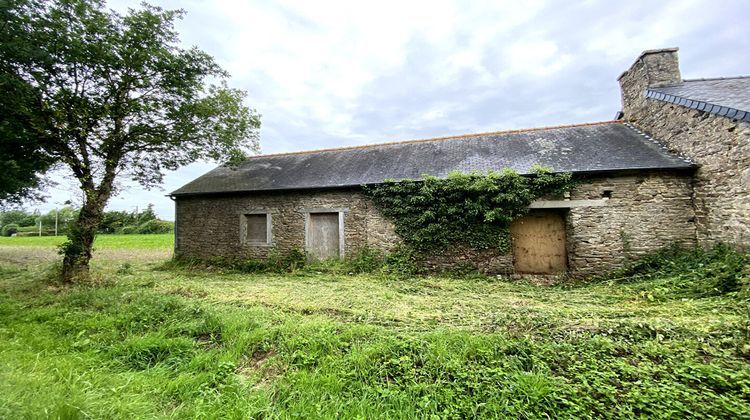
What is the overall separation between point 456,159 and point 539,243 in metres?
3.60

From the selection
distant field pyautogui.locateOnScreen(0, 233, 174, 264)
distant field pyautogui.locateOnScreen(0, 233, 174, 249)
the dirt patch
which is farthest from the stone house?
distant field pyautogui.locateOnScreen(0, 233, 174, 249)

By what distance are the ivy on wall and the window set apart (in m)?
4.05

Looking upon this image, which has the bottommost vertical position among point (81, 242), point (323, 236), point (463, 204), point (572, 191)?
point (323, 236)

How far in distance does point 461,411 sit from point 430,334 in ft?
3.68

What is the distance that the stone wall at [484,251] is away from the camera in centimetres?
688

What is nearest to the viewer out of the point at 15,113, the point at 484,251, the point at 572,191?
the point at 15,113

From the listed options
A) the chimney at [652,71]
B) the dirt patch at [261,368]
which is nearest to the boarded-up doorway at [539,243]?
the chimney at [652,71]

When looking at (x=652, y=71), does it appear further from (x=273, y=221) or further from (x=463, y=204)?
(x=273, y=221)

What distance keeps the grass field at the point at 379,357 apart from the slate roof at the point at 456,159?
3.55m

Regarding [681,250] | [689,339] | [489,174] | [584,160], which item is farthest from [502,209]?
[689,339]

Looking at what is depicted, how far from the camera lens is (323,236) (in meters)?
Result: 9.30

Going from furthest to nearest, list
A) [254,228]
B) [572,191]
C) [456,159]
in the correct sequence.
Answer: [254,228] → [456,159] → [572,191]

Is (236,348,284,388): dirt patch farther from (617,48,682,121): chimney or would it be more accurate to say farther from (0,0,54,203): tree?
(617,48,682,121): chimney

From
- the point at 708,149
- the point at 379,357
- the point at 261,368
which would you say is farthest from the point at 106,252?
the point at 708,149
